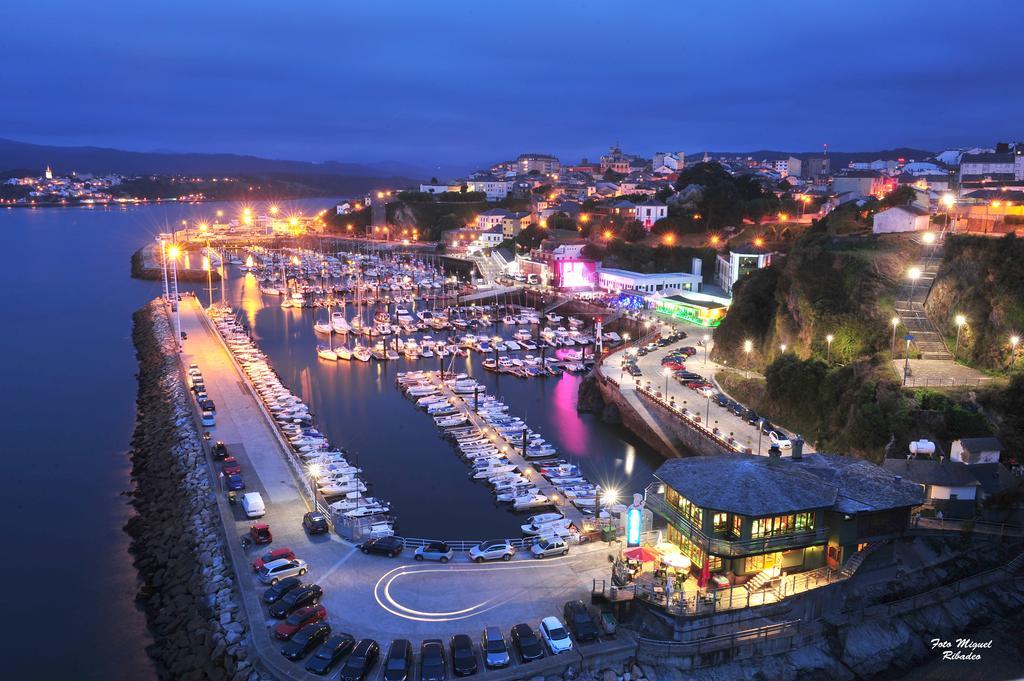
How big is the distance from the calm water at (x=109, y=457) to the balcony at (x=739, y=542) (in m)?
6.35

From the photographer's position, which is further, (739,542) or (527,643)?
(739,542)

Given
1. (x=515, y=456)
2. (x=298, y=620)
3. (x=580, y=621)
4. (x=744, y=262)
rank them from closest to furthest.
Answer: (x=580, y=621) → (x=298, y=620) → (x=515, y=456) → (x=744, y=262)

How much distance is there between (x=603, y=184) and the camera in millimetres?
96625

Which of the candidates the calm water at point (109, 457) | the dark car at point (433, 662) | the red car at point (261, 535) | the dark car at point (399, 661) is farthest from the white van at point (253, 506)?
the dark car at point (433, 662)

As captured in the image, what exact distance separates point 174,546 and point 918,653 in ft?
A: 54.7

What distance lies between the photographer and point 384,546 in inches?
617

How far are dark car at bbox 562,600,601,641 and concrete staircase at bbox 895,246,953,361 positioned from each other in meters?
16.6

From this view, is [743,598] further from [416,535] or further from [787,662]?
[416,535]

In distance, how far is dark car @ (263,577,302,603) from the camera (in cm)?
1394

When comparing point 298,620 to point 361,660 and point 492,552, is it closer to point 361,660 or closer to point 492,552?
point 361,660

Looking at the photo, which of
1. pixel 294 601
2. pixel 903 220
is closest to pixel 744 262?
pixel 903 220

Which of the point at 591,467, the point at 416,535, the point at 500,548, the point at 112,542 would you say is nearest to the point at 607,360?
the point at 591,467

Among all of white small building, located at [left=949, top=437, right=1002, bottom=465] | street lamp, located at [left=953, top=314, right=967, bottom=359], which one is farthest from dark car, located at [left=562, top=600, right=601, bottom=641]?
street lamp, located at [left=953, top=314, right=967, bottom=359]

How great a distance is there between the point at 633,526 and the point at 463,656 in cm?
454
